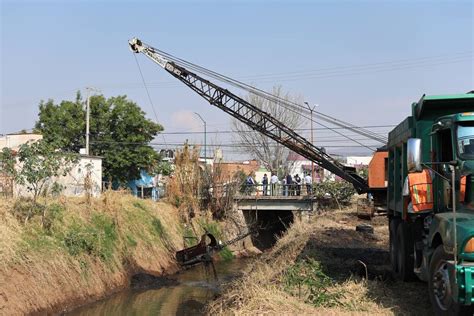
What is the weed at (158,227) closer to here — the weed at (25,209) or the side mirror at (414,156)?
the weed at (25,209)

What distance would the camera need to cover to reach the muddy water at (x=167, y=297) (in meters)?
18.1

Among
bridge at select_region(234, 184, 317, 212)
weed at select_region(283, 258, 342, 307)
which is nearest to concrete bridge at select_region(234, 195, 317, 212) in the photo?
bridge at select_region(234, 184, 317, 212)

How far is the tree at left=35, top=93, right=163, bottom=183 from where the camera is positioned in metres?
46.8

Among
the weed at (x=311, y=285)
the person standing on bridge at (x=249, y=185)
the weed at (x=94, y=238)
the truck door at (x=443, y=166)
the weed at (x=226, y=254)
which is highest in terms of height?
the truck door at (x=443, y=166)

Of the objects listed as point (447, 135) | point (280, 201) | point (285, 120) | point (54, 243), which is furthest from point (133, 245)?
point (285, 120)

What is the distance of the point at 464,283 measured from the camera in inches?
253

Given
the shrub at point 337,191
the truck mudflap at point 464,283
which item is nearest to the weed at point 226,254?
the shrub at point 337,191

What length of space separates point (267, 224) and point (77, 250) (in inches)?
874

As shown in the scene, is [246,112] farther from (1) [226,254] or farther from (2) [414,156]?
(2) [414,156]

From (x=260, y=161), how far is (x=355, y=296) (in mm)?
55453

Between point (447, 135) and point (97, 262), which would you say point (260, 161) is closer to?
point (97, 262)

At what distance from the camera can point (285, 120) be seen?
2359 inches

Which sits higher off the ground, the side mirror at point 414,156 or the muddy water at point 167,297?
the side mirror at point 414,156

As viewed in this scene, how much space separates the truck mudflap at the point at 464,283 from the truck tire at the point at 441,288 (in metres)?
0.29
